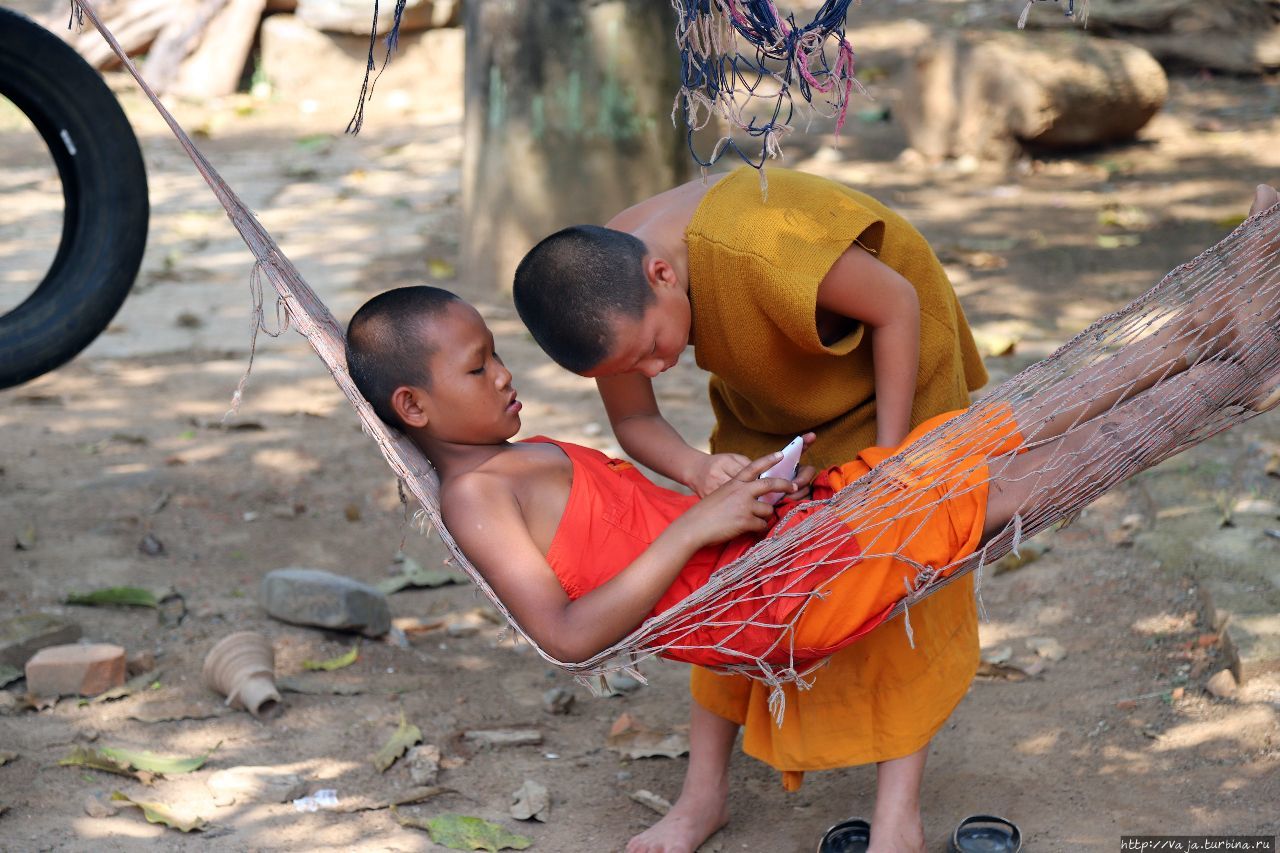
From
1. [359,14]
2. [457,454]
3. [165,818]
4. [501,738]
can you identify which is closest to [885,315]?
[457,454]

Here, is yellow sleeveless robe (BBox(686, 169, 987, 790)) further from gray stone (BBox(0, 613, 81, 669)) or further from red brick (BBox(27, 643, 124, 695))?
gray stone (BBox(0, 613, 81, 669))

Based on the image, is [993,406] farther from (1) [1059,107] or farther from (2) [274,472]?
(1) [1059,107]

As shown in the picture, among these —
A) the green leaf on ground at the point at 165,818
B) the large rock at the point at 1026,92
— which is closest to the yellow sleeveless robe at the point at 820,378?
the green leaf on ground at the point at 165,818

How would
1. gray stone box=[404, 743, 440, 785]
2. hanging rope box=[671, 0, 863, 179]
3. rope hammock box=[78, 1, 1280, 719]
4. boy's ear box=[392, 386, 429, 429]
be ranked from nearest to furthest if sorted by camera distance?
hanging rope box=[671, 0, 863, 179] → rope hammock box=[78, 1, 1280, 719] → boy's ear box=[392, 386, 429, 429] → gray stone box=[404, 743, 440, 785]

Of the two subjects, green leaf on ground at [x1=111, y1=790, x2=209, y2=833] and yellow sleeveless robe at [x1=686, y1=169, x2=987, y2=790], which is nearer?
yellow sleeveless robe at [x1=686, y1=169, x2=987, y2=790]

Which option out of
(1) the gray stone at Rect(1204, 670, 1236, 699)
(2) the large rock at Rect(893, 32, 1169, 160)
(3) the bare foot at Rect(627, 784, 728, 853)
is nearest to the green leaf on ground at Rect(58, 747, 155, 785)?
(3) the bare foot at Rect(627, 784, 728, 853)

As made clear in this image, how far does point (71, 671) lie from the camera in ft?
8.87

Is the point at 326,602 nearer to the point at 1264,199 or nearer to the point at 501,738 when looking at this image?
the point at 501,738

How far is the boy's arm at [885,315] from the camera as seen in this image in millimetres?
2059

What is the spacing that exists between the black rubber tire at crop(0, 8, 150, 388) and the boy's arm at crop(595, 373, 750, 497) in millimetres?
1363

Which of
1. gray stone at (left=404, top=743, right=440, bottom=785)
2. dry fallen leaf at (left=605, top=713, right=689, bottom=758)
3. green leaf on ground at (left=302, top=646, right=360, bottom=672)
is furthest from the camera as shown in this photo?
green leaf on ground at (left=302, top=646, right=360, bottom=672)

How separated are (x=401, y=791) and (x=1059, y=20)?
6.26 meters

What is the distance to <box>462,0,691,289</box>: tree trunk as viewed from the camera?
4.81 m

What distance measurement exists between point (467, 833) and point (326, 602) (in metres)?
0.80
